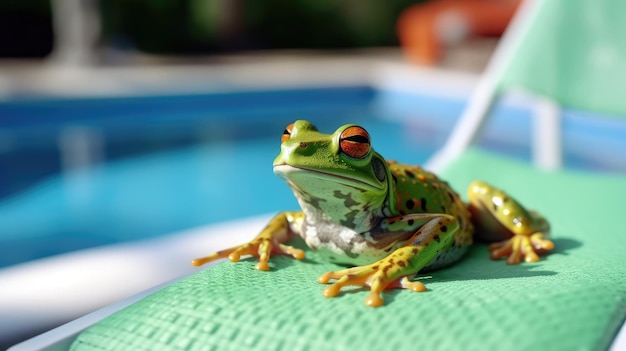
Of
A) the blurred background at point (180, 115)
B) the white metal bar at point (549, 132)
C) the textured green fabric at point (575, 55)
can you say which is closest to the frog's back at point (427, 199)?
the blurred background at point (180, 115)

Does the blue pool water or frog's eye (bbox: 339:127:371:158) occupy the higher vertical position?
frog's eye (bbox: 339:127:371:158)

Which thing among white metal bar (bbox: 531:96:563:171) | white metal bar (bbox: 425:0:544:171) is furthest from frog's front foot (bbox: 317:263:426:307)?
white metal bar (bbox: 531:96:563:171)

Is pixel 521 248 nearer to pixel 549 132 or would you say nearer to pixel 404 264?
pixel 404 264

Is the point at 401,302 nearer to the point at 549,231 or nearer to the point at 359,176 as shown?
the point at 359,176

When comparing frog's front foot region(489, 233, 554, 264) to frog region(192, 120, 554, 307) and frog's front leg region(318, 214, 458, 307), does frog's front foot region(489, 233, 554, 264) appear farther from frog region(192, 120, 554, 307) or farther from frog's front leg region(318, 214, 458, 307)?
frog's front leg region(318, 214, 458, 307)

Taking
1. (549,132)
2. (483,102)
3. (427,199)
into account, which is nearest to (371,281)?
(427,199)

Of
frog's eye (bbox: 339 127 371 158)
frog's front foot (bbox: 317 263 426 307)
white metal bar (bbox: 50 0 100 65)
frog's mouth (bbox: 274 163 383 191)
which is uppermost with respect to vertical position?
white metal bar (bbox: 50 0 100 65)
